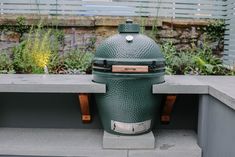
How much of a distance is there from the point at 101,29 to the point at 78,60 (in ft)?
2.62

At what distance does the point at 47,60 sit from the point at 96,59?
1.10 m

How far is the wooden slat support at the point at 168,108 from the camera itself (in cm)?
233

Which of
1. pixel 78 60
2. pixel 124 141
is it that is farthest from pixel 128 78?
pixel 78 60

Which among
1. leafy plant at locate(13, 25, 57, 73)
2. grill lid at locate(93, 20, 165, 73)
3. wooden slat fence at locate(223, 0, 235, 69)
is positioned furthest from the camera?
wooden slat fence at locate(223, 0, 235, 69)

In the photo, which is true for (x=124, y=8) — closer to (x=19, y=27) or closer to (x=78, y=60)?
(x=78, y=60)

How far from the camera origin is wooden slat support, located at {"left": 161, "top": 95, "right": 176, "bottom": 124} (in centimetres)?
233

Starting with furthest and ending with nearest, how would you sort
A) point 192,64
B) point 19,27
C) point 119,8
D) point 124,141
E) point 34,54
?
point 119,8
point 19,27
point 192,64
point 34,54
point 124,141

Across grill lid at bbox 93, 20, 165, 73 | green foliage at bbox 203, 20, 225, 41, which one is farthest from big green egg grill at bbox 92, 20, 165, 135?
green foliage at bbox 203, 20, 225, 41

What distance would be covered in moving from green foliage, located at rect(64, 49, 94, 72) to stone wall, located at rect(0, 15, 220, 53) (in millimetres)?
311

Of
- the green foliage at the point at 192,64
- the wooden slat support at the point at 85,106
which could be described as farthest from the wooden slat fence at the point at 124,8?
the wooden slat support at the point at 85,106

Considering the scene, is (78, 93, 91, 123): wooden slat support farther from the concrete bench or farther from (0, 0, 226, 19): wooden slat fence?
(0, 0, 226, 19): wooden slat fence

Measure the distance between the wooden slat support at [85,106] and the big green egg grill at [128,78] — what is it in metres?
0.11

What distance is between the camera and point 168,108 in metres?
2.46

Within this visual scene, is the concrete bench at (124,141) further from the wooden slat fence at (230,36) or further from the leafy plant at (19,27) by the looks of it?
the leafy plant at (19,27)
